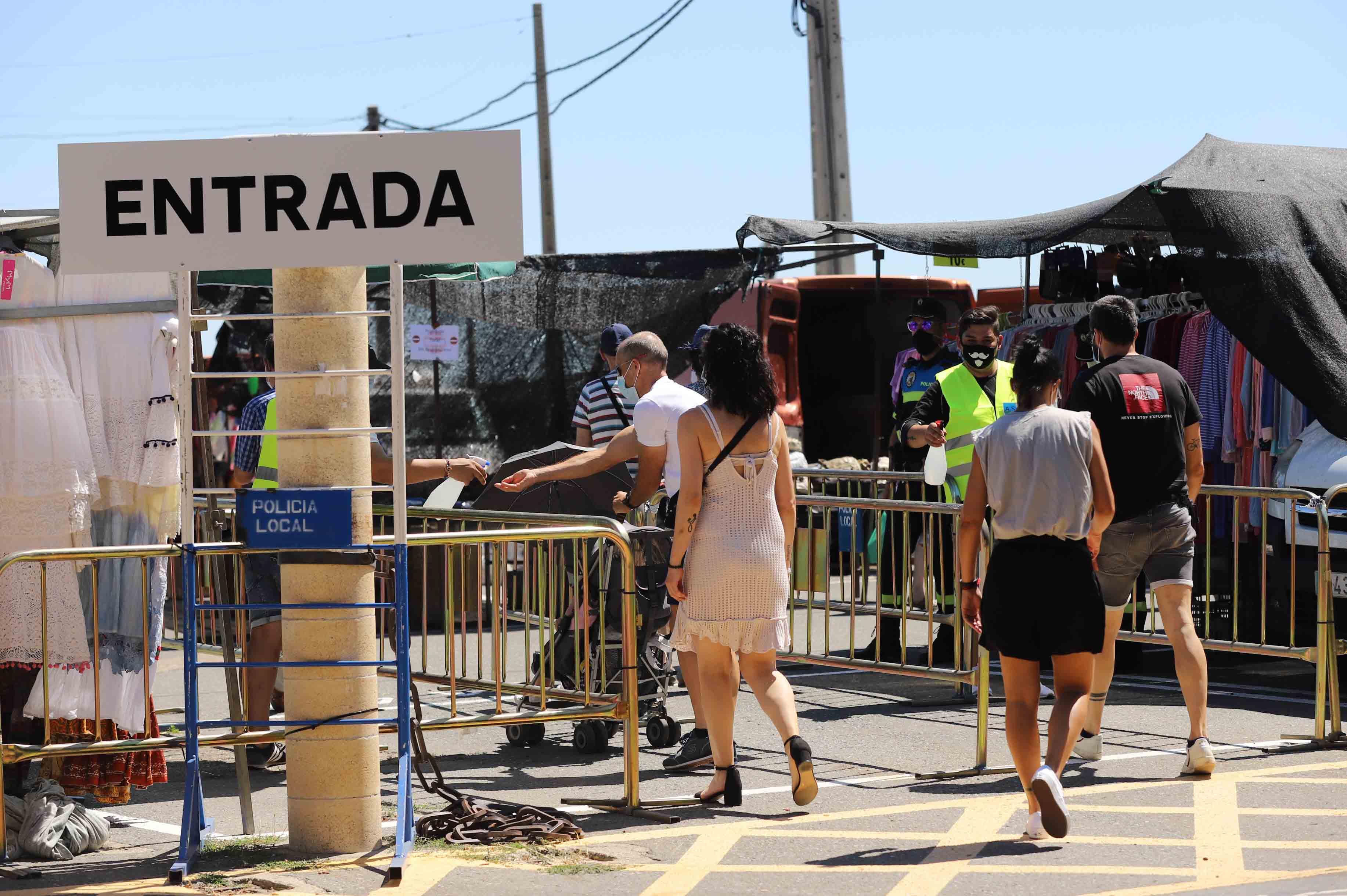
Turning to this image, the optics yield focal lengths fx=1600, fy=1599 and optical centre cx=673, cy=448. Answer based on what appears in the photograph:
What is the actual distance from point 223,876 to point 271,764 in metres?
2.29

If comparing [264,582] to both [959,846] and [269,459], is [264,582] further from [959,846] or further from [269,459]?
[959,846]

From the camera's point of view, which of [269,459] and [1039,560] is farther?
[269,459]

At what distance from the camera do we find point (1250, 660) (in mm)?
10961

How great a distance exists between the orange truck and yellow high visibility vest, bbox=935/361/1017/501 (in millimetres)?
6160

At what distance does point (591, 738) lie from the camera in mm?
7941

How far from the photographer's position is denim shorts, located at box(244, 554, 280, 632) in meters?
7.37

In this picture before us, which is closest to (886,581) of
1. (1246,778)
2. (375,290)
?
(1246,778)

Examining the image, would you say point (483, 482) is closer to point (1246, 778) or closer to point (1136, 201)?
point (1246, 778)

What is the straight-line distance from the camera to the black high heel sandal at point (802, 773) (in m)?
6.23

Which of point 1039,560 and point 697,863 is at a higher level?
point 1039,560

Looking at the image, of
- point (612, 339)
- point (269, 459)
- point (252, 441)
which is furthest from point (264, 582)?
point (612, 339)

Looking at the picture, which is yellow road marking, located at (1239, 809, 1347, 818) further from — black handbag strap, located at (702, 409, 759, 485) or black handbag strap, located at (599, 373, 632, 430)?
black handbag strap, located at (599, 373, 632, 430)

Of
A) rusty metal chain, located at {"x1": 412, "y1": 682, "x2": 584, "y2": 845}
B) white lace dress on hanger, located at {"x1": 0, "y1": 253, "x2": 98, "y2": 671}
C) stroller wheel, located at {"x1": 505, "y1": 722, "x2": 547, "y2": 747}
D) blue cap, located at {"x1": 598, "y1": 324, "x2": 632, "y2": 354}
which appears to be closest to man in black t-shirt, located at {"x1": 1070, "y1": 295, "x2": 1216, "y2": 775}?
rusty metal chain, located at {"x1": 412, "y1": 682, "x2": 584, "y2": 845}

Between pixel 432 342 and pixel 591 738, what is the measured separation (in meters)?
7.69
